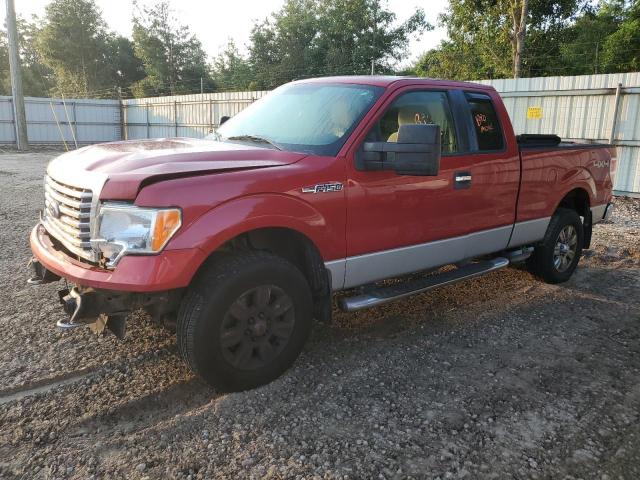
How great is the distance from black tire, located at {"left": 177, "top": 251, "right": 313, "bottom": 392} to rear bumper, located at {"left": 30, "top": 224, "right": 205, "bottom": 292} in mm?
191

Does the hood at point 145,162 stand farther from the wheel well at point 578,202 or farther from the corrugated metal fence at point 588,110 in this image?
the corrugated metal fence at point 588,110

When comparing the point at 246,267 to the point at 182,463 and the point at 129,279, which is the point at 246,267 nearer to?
the point at 129,279

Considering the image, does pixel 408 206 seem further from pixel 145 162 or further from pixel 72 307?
pixel 72 307

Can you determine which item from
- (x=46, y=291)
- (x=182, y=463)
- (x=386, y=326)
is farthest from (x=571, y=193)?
(x=46, y=291)

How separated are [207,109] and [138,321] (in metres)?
19.6

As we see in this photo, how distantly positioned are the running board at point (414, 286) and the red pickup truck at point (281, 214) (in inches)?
→ 0.7

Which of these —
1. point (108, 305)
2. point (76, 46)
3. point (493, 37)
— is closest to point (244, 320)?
point (108, 305)

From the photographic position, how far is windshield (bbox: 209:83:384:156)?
3754mm

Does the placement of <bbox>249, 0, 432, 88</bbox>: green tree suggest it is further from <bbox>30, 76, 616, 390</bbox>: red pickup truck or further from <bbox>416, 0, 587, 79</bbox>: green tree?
<bbox>30, 76, 616, 390</bbox>: red pickup truck

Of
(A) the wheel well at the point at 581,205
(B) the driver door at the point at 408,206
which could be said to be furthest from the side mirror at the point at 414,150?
(A) the wheel well at the point at 581,205

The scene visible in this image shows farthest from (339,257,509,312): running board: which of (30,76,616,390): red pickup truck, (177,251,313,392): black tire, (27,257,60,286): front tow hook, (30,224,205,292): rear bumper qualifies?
(27,257,60,286): front tow hook

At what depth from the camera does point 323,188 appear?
137 inches

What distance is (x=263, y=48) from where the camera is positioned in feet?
127

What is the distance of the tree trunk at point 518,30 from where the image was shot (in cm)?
2284
